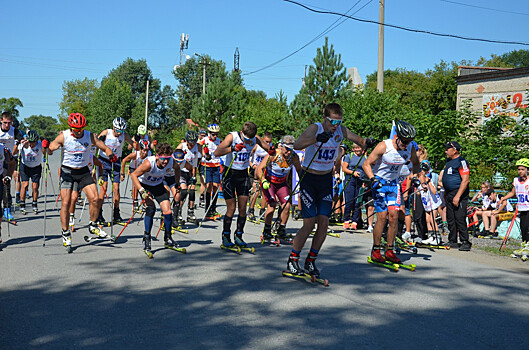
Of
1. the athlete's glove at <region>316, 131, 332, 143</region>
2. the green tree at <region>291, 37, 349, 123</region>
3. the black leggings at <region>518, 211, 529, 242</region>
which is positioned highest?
the green tree at <region>291, 37, 349, 123</region>

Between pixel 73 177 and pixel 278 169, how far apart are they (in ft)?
12.1

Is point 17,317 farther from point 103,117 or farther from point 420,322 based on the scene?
point 103,117

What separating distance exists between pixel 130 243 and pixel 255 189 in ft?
12.1

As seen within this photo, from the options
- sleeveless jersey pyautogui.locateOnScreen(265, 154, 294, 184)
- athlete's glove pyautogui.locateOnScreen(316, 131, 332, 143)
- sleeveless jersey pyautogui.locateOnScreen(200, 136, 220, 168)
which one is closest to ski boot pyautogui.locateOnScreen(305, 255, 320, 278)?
athlete's glove pyautogui.locateOnScreen(316, 131, 332, 143)

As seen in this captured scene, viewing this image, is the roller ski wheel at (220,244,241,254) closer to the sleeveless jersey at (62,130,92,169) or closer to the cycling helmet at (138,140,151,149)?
the sleeveless jersey at (62,130,92,169)

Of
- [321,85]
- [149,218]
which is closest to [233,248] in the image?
[149,218]

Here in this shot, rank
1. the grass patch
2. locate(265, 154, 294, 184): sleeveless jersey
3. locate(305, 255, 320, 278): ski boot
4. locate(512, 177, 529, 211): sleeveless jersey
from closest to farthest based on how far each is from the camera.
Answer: locate(305, 255, 320, 278): ski boot < locate(512, 177, 529, 211): sleeveless jersey < locate(265, 154, 294, 184): sleeveless jersey < the grass patch

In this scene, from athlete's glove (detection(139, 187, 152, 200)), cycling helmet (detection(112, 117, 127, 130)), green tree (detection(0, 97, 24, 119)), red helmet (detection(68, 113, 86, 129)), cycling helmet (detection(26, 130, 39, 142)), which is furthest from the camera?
green tree (detection(0, 97, 24, 119))

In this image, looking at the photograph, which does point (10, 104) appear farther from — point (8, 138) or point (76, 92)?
point (8, 138)

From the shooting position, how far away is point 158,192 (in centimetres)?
864

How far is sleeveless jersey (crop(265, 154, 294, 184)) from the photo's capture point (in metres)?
9.91

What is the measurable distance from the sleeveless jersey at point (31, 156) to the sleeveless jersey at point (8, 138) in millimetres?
1511

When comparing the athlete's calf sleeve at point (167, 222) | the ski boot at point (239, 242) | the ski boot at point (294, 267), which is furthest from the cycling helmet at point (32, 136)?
the ski boot at point (294, 267)

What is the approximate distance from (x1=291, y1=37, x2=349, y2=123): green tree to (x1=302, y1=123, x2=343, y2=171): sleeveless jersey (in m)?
14.3
